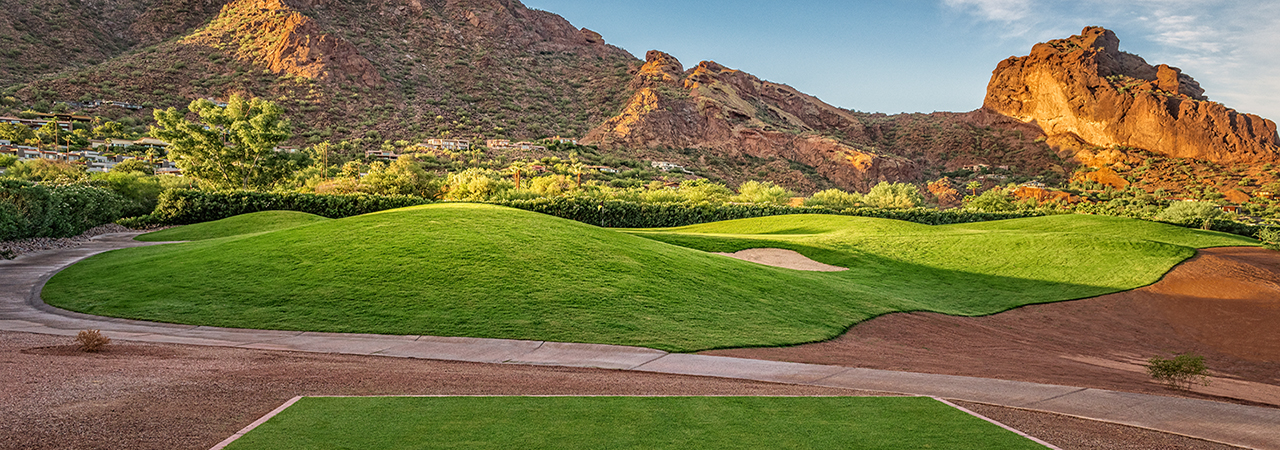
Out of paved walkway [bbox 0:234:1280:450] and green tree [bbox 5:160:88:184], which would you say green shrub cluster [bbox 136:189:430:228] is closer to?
green tree [bbox 5:160:88:184]

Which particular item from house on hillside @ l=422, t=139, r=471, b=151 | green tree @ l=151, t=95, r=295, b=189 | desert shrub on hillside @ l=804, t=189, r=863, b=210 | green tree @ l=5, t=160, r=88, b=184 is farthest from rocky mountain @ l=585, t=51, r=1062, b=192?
green tree @ l=5, t=160, r=88, b=184

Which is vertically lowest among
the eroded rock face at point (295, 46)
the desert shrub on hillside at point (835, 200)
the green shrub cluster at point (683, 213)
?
the green shrub cluster at point (683, 213)

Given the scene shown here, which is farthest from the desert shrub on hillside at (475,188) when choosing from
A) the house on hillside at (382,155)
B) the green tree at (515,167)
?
the house on hillside at (382,155)

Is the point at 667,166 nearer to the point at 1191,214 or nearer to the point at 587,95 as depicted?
the point at 587,95

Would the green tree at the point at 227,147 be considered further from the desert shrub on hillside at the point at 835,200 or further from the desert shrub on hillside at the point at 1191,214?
the desert shrub on hillside at the point at 1191,214

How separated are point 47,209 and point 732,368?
79.5 ft

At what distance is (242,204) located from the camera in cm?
3281

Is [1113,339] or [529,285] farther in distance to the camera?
[1113,339]

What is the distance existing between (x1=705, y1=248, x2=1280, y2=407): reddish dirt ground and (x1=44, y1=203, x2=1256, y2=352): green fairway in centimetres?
74

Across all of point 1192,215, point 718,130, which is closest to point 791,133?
point 718,130

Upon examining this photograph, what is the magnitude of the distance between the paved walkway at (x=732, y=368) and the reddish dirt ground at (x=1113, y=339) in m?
0.75

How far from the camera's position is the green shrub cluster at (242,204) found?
30.5m

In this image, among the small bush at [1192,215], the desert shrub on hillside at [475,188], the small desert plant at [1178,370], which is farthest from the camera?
the desert shrub on hillside at [475,188]

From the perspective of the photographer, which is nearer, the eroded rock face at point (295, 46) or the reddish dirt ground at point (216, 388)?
the reddish dirt ground at point (216, 388)
